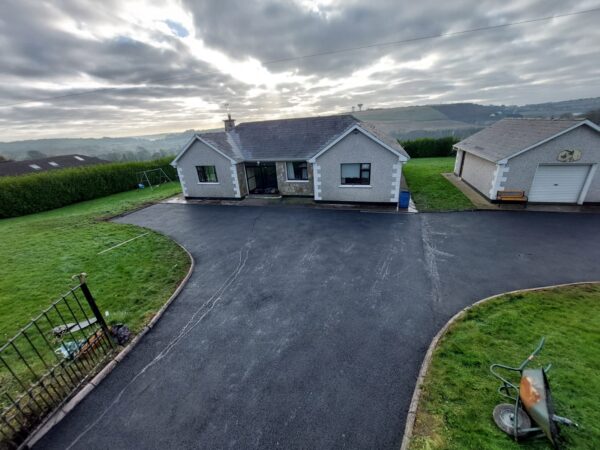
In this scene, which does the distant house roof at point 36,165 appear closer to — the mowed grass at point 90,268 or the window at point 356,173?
the mowed grass at point 90,268

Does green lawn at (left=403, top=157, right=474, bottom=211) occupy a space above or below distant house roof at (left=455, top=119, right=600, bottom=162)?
below

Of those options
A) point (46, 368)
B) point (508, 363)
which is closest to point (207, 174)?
point (46, 368)

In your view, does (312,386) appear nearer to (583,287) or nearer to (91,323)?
(91,323)

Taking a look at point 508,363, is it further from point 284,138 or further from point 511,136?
point 284,138

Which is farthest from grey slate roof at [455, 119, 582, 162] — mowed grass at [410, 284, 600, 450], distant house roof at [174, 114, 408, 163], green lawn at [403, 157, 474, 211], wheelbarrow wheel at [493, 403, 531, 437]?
wheelbarrow wheel at [493, 403, 531, 437]

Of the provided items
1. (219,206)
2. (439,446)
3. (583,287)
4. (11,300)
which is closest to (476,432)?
(439,446)

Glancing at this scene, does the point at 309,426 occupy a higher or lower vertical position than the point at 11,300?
lower

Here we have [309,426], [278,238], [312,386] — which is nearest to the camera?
[309,426]

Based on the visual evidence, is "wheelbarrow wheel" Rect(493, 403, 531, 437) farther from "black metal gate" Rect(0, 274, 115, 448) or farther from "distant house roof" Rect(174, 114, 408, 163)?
"distant house roof" Rect(174, 114, 408, 163)
